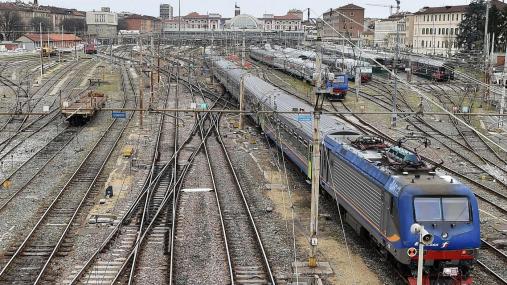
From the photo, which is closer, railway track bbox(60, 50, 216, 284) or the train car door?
the train car door

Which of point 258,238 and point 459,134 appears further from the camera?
point 459,134

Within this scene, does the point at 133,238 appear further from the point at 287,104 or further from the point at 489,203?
the point at 287,104

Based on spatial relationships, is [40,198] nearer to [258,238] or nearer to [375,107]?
[258,238]

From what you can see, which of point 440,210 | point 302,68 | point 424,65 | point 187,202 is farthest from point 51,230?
point 424,65

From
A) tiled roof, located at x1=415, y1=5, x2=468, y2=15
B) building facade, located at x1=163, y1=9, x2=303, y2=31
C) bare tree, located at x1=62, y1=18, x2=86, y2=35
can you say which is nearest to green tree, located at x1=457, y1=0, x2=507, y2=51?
tiled roof, located at x1=415, y1=5, x2=468, y2=15

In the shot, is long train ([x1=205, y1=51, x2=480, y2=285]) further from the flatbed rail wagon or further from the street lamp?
the flatbed rail wagon

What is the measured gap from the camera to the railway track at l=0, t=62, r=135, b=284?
15211mm

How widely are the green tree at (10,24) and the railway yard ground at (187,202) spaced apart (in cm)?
9784

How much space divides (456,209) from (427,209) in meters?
0.66

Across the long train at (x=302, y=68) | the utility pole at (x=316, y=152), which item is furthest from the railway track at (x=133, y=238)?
the long train at (x=302, y=68)

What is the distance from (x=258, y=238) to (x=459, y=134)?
21.6 m

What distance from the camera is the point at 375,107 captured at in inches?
1813

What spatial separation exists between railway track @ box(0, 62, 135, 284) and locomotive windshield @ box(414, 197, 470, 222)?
8.97m

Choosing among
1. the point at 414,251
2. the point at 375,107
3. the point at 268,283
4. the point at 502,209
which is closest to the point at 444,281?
the point at 414,251
